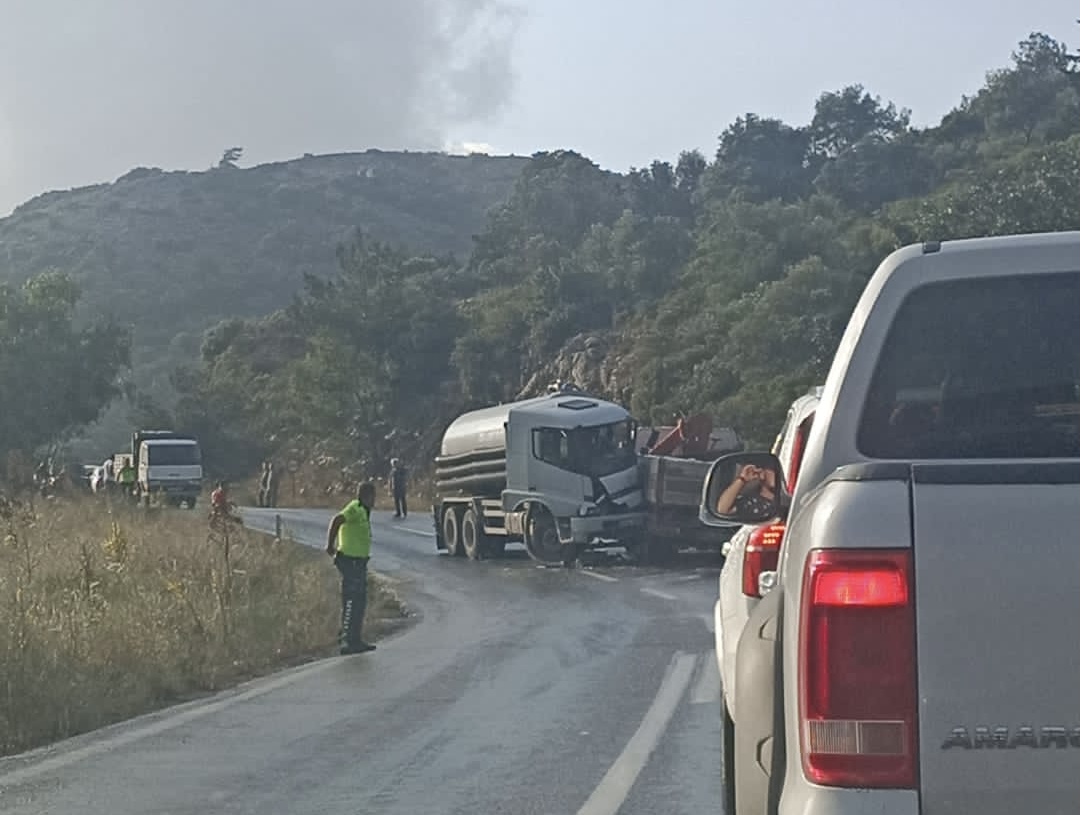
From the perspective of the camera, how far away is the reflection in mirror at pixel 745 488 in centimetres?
539

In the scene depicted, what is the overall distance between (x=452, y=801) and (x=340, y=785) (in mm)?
850

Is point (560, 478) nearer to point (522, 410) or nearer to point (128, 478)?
point (522, 410)

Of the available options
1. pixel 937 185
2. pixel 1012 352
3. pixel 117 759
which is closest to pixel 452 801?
pixel 117 759

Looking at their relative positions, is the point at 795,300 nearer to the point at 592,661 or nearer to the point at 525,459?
the point at 525,459

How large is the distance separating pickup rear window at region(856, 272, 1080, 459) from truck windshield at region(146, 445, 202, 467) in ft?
173

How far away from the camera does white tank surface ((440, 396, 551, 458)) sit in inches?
1298

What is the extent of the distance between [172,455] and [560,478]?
27.9 meters

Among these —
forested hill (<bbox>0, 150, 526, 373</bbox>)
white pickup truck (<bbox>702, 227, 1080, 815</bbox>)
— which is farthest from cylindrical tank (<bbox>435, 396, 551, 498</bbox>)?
forested hill (<bbox>0, 150, 526, 373</bbox>)

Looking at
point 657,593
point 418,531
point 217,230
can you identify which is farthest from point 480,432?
point 217,230

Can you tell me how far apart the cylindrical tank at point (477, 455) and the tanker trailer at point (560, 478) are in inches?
1.4

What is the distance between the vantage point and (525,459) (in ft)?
103

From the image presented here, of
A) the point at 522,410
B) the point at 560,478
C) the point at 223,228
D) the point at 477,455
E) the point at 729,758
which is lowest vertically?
the point at 729,758

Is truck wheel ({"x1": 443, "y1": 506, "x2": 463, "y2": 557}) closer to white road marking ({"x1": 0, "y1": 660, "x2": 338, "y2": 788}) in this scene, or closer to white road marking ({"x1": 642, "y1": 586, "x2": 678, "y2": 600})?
white road marking ({"x1": 642, "y1": 586, "x2": 678, "y2": 600})

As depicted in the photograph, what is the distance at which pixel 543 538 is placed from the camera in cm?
3150
